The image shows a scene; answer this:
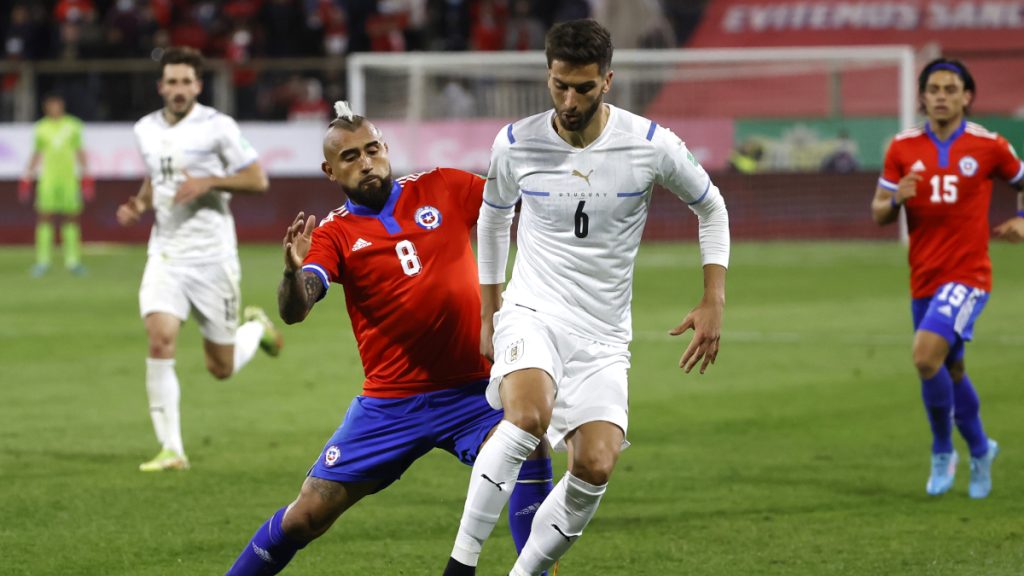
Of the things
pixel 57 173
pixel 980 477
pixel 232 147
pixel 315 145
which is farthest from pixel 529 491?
pixel 315 145

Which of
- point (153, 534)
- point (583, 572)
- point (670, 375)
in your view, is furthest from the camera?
point (670, 375)

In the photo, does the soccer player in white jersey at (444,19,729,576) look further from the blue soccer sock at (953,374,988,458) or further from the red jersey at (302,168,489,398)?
the blue soccer sock at (953,374,988,458)

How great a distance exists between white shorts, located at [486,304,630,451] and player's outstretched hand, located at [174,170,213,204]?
12.8 ft

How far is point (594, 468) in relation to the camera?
5273 millimetres

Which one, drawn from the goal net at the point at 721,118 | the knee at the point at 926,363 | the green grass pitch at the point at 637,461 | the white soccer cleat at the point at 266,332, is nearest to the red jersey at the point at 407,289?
the green grass pitch at the point at 637,461

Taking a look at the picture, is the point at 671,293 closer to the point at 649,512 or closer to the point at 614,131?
the point at 649,512

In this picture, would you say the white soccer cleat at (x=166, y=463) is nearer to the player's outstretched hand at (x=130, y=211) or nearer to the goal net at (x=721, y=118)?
the player's outstretched hand at (x=130, y=211)

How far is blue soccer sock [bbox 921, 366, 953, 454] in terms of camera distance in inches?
312

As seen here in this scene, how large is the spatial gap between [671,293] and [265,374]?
657cm

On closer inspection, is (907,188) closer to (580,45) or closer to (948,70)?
(948,70)

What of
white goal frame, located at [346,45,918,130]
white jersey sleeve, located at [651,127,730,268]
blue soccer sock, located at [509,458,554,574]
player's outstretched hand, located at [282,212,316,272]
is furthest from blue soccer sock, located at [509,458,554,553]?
white goal frame, located at [346,45,918,130]

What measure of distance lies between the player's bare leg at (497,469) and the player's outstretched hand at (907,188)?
3.34 metres

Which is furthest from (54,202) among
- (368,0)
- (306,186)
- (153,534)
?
(153,534)

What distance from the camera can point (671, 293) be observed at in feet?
59.4
